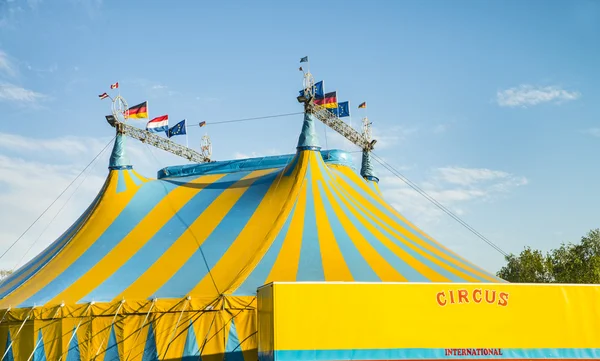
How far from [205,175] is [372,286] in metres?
8.70

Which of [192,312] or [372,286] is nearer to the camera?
[372,286]

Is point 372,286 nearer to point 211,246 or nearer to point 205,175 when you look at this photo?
point 211,246

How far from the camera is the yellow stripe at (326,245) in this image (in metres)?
8.85

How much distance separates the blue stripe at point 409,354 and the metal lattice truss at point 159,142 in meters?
10.5

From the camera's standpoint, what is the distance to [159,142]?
16.4 meters

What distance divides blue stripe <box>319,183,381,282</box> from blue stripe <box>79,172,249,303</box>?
269 cm

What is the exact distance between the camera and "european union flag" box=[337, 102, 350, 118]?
48.9 feet

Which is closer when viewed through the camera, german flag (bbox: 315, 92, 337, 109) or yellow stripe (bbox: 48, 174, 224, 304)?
yellow stripe (bbox: 48, 174, 224, 304)

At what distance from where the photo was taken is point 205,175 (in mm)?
14094

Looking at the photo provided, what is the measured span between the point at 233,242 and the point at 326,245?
1.81 metres

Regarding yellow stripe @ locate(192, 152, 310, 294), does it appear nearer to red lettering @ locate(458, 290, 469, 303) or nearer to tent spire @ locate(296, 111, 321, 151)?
tent spire @ locate(296, 111, 321, 151)

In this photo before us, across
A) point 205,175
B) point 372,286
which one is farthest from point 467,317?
point 205,175

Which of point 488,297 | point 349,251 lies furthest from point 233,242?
point 488,297

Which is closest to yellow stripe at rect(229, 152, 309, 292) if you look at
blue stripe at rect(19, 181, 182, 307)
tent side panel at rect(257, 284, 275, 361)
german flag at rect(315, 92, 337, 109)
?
tent side panel at rect(257, 284, 275, 361)
